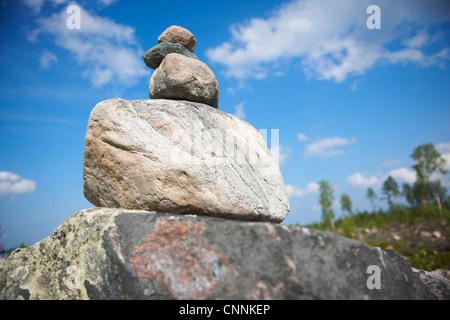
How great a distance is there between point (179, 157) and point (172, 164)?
0.17 m

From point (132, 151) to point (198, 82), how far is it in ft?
5.98

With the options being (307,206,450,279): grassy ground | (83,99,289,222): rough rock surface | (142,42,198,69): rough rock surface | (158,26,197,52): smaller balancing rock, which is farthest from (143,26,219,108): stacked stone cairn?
(307,206,450,279): grassy ground

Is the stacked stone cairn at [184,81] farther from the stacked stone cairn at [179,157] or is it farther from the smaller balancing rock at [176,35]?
the smaller balancing rock at [176,35]

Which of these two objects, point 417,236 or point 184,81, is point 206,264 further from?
point 417,236

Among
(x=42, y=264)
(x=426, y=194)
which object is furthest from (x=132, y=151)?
(x=426, y=194)

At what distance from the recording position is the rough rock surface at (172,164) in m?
4.53

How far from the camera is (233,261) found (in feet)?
10.5

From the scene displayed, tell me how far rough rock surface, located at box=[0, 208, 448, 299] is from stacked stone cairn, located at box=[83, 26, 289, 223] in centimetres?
73

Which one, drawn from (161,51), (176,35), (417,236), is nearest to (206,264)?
(161,51)

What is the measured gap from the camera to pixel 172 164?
4.53 m

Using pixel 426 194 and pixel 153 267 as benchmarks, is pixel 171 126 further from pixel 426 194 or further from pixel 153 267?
pixel 426 194

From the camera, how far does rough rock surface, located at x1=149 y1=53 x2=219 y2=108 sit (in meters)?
5.36

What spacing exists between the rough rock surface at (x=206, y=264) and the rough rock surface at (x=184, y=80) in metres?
2.51

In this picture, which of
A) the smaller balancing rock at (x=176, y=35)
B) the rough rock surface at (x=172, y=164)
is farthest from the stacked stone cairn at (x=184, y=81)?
the smaller balancing rock at (x=176, y=35)
